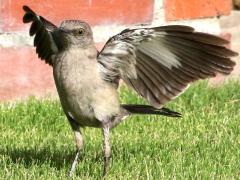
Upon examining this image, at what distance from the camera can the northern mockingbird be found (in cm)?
514

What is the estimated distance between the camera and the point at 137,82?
5438 millimetres

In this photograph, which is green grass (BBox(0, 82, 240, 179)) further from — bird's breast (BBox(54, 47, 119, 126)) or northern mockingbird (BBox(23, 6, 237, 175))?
bird's breast (BBox(54, 47, 119, 126))

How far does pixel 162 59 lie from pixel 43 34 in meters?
0.96

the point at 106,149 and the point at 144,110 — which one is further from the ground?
the point at 144,110

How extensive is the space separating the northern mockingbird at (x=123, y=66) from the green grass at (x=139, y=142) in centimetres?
32

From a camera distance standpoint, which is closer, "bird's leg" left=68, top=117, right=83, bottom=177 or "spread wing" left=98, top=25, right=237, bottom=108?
"spread wing" left=98, top=25, right=237, bottom=108

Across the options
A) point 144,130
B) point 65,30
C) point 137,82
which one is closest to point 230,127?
point 144,130

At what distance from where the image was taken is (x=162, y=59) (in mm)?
5320

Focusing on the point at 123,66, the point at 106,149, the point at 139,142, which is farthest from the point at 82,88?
the point at 139,142

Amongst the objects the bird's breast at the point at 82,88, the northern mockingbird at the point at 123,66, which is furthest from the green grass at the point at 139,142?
the bird's breast at the point at 82,88

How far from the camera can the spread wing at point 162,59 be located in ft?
16.7

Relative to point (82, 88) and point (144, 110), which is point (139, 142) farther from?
point (82, 88)

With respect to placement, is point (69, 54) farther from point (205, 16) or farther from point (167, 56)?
point (205, 16)

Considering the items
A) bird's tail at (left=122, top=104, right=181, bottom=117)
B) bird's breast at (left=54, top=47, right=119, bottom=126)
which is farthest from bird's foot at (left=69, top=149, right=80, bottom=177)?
bird's tail at (left=122, top=104, right=181, bottom=117)
